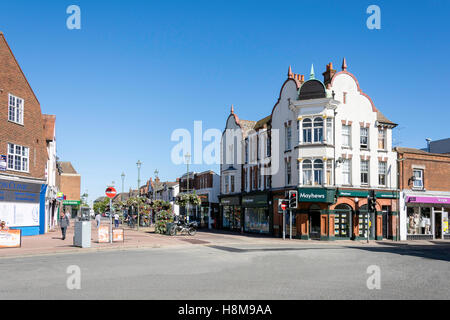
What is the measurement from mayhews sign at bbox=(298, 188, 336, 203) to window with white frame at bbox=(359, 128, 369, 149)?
5240 millimetres

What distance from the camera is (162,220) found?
119ft

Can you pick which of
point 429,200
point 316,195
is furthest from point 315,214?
point 429,200

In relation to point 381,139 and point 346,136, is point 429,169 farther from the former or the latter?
point 346,136

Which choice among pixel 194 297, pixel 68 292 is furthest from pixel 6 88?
pixel 194 297

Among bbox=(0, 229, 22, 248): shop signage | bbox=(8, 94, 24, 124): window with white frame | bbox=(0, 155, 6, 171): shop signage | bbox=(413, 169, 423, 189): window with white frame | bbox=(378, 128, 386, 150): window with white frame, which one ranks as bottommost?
bbox=(0, 229, 22, 248): shop signage

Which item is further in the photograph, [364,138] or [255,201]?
[255,201]

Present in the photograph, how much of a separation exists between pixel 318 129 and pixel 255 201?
10640 mm

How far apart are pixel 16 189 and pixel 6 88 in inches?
288

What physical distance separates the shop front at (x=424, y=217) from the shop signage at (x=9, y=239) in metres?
29.1

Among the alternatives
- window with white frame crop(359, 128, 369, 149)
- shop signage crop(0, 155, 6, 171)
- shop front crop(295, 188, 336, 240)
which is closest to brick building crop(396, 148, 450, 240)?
window with white frame crop(359, 128, 369, 149)

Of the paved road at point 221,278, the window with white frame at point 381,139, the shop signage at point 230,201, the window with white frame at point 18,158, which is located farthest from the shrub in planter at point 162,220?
the window with white frame at point 381,139

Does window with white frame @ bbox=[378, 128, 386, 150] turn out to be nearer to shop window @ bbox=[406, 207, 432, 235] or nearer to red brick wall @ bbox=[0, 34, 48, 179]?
shop window @ bbox=[406, 207, 432, 235]

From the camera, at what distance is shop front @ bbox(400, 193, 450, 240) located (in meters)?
35.3

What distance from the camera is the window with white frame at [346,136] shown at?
3378cm
